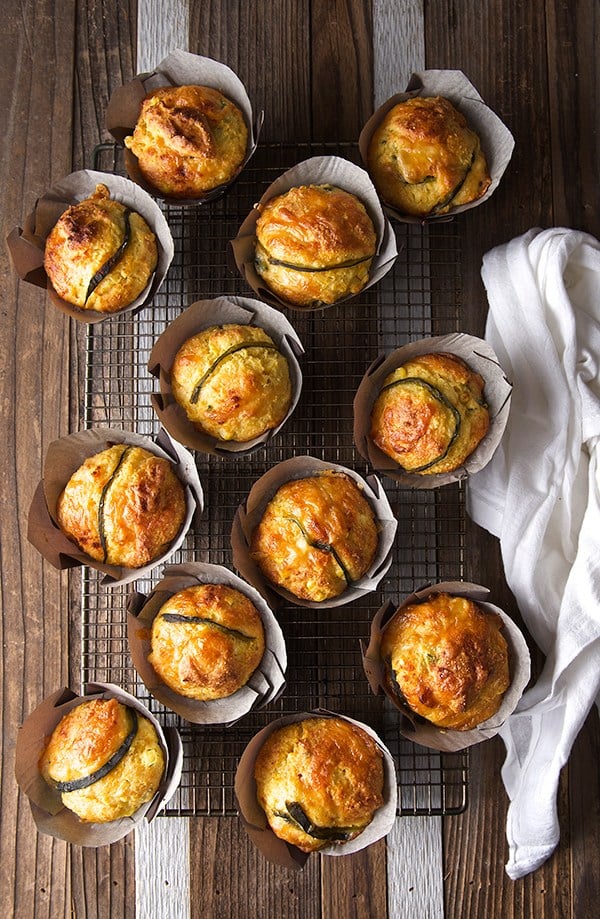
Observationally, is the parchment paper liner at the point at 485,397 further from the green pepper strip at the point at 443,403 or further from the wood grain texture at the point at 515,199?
the wood grain texture at the point at 515,199

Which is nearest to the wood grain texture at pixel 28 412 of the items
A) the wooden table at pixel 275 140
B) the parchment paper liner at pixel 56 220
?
the wooden table at pixel 275 140

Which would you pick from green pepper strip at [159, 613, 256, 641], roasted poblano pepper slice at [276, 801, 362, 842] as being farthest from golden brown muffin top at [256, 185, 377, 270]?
roasted poblano pepper slice at [276, 801, 362, 842]

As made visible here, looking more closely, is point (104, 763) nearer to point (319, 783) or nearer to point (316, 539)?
point (319, 783)

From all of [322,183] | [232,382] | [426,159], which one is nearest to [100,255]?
[232,382]

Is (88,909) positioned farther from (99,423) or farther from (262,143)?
(262,143)

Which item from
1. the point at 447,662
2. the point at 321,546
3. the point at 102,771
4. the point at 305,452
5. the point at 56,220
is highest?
the point at 56,220

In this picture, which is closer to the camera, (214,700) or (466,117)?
(214,700)

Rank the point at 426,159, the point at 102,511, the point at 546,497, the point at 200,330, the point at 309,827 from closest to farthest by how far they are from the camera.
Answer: the point at 309,827
the point at 102,511
the point at 426,159
the point at 200,330
the point at 546,497

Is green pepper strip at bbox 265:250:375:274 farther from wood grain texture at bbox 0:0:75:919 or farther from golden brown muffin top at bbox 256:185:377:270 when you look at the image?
wood grain texture at bbox 0:0:75:919
